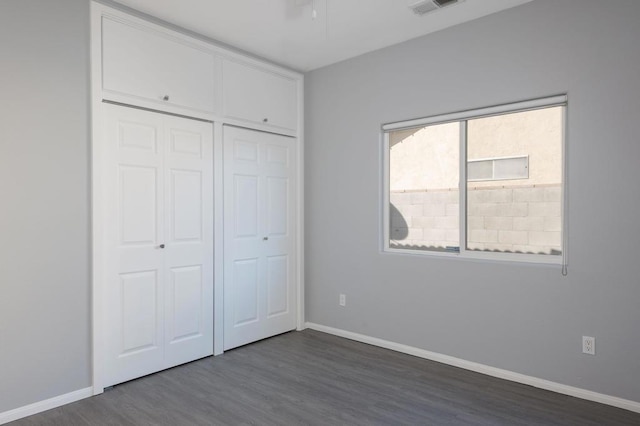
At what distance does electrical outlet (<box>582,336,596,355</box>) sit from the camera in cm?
266

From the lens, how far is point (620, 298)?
257 cm

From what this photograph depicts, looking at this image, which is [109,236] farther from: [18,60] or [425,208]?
[425,208]

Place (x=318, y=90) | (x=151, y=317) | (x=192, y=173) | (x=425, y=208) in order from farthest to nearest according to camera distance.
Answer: (x=318, y=90), (x=425, y=208), (x=192, y=173), (x=151, y=317)

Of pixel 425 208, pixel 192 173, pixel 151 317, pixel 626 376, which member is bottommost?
pixel 626 376

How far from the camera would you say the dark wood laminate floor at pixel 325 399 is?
244 centimetres

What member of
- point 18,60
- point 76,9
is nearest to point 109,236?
point 18,60

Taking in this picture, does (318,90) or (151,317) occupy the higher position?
(318,90)

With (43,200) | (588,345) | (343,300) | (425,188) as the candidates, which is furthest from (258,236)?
(588,345)

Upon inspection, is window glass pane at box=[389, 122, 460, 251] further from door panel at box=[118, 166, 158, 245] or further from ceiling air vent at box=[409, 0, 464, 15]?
door panel at box=[118, 166, 158, 245]

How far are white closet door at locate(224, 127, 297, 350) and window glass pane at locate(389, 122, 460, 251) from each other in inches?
44.1

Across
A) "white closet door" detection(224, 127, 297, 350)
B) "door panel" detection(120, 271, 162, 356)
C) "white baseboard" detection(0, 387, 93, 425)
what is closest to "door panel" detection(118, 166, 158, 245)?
"door panel" detection(120, 271, 162, 356)

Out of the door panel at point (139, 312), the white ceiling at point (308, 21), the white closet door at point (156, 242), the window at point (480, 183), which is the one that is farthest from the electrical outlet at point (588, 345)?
the door panel at point (139, 312)

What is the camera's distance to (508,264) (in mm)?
3023

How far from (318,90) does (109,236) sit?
2529mm
